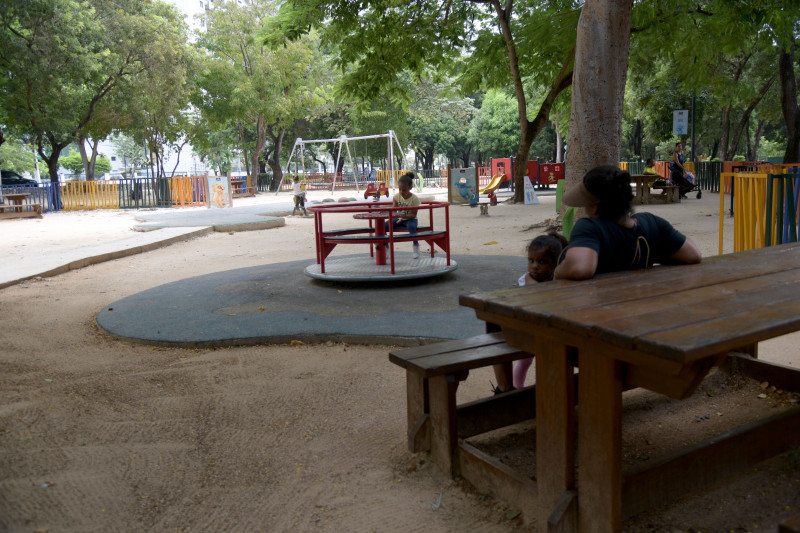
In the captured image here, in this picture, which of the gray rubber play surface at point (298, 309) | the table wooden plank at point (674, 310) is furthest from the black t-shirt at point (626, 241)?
the gray rubber play surface at point (298, 309)

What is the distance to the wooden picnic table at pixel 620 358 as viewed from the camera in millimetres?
1924

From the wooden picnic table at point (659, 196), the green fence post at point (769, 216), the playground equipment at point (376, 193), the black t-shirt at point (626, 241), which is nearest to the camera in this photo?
the black t-shirt at point (626, 241)

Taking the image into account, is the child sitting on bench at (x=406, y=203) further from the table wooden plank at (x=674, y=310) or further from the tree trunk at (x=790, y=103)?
the tree trunk at (x=790, y=103)

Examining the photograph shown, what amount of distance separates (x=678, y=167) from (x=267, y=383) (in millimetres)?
18997

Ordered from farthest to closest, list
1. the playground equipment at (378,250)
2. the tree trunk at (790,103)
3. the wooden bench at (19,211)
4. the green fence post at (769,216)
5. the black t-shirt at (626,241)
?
1. the wooden bench at (19,211)
2. the tree trunk at (790,103)
3. the playground equipment at (378,250)
4. the green fence post at (769,216)
5. the black t-shirt at (626,241)

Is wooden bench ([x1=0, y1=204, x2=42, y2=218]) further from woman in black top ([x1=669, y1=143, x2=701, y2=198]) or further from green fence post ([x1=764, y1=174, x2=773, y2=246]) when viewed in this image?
green fence post ([x1=764, y1=174, x2=773, y2=246])

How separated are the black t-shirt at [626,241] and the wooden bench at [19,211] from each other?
2330cm

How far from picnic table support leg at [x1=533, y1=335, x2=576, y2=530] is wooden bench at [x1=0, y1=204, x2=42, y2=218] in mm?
23577

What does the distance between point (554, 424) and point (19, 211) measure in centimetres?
2512

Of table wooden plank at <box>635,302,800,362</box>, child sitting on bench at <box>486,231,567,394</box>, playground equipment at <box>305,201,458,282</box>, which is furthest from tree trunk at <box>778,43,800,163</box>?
table wooden plank at <box>635,302,800,362</box>

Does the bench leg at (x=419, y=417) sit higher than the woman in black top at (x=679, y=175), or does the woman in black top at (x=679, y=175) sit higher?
the woman in black top at (x=679, y=175)

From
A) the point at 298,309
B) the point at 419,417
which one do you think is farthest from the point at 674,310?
the point at 298,309

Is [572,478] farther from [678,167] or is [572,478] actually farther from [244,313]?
[678,167]

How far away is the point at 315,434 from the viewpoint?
3553mm
